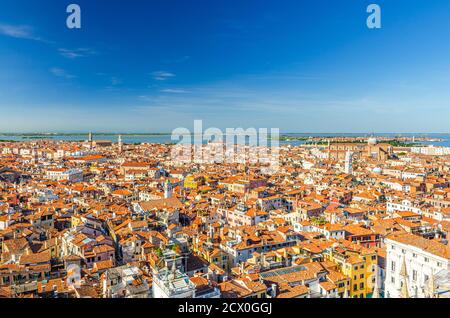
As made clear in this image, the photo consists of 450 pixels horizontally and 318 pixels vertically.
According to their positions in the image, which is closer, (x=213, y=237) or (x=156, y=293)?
(x=156, y=293)

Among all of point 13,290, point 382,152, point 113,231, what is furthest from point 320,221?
point 382,152

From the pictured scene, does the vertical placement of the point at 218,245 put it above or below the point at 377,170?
below

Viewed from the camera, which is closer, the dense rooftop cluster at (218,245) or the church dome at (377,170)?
the dense rooftop cluster at (218,245)

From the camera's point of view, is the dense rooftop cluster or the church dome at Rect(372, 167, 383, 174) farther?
the church dome at Rect(372, 167, 383, 174)

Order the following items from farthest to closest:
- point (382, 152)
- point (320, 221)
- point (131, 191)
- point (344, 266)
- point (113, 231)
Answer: point (382, 152), point (131, 191), point (320, 221), point (113, 231), point (344, 266)

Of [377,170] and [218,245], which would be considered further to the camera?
[377,170]
